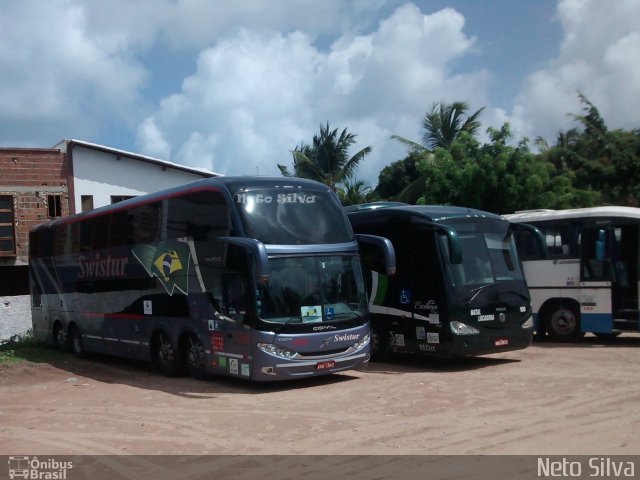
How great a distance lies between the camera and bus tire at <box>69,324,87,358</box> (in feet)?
62.6

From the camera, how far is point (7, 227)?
30.9m

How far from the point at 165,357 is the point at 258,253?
181 inches

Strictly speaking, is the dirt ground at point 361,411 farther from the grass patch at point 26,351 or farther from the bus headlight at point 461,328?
the grass patch at point 26,351

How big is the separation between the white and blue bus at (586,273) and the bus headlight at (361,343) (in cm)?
644

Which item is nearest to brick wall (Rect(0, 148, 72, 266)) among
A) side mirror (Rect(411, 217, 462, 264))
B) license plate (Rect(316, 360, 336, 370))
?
license plate (Rect(316, 360, 336, 370))

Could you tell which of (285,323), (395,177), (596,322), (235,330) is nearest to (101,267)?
(235,330)

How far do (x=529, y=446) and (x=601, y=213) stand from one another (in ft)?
33.8

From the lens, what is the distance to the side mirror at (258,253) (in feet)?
37.2

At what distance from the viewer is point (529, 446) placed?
26.1ft

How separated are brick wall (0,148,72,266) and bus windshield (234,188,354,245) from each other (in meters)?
21.5

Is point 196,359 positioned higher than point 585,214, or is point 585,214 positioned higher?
point 585,214

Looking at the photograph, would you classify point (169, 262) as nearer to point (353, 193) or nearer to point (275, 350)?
point (275, 350)

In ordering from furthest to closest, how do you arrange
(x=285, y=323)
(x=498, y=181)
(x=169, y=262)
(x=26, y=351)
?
(x=498, y=181) → (x=26, y=351) → (x=169, y=262) → (x=285, y=323)
